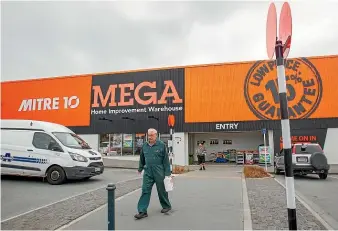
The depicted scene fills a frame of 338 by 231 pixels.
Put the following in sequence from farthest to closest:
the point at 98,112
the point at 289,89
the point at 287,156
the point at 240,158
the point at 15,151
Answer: the point at 98,112 → the point at 240,158 → the point at 289,89 → the point at 15,151 → the point at 287,156

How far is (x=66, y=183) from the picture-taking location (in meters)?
11.7

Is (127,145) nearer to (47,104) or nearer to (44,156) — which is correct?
(47,104)

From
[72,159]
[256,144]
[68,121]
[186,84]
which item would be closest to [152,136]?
[72,159]

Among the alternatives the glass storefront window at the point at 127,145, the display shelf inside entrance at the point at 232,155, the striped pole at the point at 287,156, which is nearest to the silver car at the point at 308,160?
the striped pole at the point at 287,156

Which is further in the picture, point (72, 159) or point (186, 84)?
point (186, 84)

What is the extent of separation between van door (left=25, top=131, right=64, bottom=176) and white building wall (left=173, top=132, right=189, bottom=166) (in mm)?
15022

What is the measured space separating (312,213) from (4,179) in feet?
36.1

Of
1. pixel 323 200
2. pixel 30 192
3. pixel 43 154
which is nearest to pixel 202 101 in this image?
pixel 43 154

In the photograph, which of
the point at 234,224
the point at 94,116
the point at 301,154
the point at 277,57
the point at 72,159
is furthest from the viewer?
the point at 94,116

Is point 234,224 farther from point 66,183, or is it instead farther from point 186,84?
point 186,84

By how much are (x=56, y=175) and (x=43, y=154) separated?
36.8 inches

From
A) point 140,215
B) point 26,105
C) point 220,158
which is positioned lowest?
point 140,215

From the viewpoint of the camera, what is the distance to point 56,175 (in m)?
11.4

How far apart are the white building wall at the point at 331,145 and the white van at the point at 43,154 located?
60.8 feet
